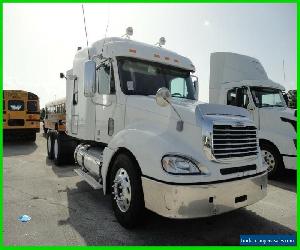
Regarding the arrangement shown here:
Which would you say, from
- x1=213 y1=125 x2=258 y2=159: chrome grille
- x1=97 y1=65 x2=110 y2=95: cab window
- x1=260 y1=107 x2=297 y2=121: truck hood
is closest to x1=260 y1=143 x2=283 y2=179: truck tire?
x1=260 y1=107 x2=297 y2=121: truck hood

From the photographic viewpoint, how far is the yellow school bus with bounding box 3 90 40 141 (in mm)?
16078

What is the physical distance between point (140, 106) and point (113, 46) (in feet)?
4.69

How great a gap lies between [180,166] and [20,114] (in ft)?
48.6

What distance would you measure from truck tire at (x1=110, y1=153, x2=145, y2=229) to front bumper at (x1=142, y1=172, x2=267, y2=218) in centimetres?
17

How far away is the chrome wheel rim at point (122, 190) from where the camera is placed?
4.25m

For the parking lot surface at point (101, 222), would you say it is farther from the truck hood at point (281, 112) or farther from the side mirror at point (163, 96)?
the truck hood at point (281, 112)

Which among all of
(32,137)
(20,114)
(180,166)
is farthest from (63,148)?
(32,137)

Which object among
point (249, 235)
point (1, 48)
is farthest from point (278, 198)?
point (1, 48)

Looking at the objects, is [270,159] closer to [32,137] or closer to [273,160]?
[273,160]

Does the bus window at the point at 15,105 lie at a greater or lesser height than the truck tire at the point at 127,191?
greater

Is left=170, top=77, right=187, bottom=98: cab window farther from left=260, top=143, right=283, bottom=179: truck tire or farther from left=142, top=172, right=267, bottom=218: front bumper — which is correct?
left=260, top=143, right=283, bottom=179: truck tire

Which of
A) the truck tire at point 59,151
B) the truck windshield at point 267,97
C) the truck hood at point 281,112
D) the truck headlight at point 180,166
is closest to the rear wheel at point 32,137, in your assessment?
the truck tire at point 59,151

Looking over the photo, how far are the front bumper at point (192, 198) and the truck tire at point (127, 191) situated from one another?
17cm

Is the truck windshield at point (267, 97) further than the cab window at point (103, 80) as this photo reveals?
Yes
